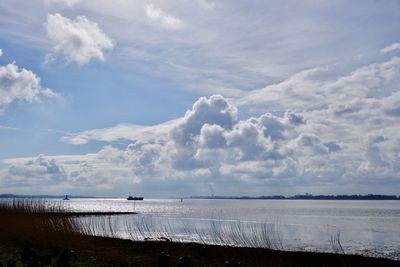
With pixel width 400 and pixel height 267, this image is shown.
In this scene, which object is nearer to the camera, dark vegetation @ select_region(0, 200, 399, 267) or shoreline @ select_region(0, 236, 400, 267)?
shoreline @ select_region(0, 236, 400, 267)

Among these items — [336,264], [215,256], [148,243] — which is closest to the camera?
[336,264]

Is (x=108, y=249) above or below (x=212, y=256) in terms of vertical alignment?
above

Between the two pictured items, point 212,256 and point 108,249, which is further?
point 212,256

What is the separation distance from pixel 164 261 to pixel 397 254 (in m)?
22.1

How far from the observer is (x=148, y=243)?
31.3 m

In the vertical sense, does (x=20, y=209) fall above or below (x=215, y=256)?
above

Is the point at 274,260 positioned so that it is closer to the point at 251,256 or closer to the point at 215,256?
the point at 251,256

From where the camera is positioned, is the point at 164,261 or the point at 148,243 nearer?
the point at 164,261

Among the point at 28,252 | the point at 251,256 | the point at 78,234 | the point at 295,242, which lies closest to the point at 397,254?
the point at 295,242

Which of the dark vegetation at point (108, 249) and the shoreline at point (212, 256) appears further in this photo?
the dark vegetation at point (108, 249)

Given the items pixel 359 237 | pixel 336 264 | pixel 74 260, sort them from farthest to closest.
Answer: pixel 359 237
pixel 336 264
pixel 74 260

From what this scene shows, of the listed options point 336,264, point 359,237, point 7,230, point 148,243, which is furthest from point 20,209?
point 359,237

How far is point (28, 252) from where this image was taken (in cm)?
1706

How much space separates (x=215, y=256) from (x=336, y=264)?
21.9ft
